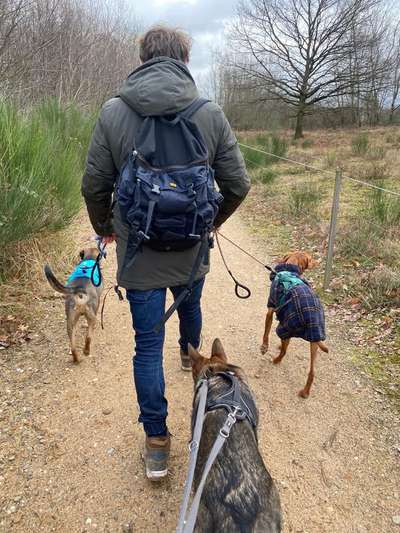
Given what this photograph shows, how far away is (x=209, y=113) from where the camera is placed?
2066mm

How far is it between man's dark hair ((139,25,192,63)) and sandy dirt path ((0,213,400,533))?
251cm

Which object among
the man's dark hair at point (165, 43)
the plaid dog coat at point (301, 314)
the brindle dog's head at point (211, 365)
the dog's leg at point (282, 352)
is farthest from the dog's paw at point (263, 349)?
the man's dark hair at point (165, 43)

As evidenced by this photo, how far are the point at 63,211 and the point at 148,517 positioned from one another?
421 cm

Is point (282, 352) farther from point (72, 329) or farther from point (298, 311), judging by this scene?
point (72, 329)

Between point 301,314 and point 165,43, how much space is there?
2108 mm

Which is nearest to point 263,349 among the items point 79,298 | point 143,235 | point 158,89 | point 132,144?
point 79,298

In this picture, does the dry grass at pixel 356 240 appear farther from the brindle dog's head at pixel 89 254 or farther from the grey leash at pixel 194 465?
the brindle dog's head at pixel 89 254

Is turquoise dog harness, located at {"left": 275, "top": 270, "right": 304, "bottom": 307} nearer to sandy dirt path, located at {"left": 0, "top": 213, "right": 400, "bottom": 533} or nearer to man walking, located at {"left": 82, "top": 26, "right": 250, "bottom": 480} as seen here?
sandy dirt path, located at {"left": 0, "top": 213, "right": 400, "bottom": 533}

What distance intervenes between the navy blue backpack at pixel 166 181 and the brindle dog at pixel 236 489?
38.2 inches

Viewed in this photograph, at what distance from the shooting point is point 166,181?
1.94 meters

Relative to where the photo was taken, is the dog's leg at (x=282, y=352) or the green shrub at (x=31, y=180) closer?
the dog's leg at (x=282, y=352)

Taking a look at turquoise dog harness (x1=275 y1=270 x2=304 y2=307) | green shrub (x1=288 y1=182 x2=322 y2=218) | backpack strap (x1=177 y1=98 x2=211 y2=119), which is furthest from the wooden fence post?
backpack strap (x1=177 y1=98 x2=211 y2=119)

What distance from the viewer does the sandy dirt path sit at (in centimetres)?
246

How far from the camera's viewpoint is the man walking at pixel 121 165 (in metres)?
1.96
